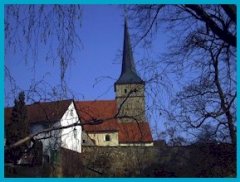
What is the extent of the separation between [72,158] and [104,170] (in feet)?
4.99

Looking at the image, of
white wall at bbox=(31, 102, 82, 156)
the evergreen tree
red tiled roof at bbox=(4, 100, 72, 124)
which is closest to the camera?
the evergreen tree

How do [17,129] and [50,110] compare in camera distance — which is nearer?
[17,129]

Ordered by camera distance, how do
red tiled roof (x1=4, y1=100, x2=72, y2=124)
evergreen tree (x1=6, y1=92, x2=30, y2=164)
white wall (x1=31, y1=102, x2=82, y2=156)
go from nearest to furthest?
evergreen tree (x1=6, y1=92, x2=30, y2=164)
red tiled roof (x1=4, y1=100, x2=72, y2=124)
white wall (x1=31, y1=102, x2=82, y2=156)

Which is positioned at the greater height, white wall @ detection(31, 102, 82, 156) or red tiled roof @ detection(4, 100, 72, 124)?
red tiled roof @ detection(4, 100, 72, 124)

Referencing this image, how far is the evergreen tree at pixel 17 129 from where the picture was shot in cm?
390

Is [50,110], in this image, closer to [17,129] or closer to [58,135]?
[17,129]

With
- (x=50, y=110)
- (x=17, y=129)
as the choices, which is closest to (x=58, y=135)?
(x=50, y=110)

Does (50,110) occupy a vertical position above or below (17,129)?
above

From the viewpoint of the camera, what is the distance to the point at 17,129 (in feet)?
14.3

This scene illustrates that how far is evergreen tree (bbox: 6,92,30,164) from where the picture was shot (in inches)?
153

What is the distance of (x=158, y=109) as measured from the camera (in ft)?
14.5

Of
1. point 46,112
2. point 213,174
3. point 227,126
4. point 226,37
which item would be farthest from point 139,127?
point 227,126

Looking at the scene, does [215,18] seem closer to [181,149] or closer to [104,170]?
[104,170]

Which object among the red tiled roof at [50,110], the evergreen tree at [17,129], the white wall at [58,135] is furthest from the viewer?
the white wall at [58,135]
